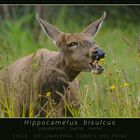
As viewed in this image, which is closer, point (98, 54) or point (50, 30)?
point (98, 54)

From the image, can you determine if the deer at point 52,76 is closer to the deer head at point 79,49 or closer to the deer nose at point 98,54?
the deer head at point 79,49

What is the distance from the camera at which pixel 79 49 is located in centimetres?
1044

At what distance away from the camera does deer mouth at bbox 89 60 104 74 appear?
10.3m

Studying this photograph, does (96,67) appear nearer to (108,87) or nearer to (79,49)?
(79,49)

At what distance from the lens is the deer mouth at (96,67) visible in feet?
33.9

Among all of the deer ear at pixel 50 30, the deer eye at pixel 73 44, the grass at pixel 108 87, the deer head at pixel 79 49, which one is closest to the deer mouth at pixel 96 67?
the deer head at pixel 79 49

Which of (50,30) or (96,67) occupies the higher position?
(50,30)

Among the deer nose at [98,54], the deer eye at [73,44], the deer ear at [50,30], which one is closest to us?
the deer nose at [98,54]

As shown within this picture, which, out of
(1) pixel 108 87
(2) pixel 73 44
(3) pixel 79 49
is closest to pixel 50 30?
(2) pixel 73 44

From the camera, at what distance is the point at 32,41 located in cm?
1322

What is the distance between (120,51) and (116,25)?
1.32 m

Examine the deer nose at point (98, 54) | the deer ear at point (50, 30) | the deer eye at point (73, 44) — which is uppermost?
the deer ear at point (50, 30)

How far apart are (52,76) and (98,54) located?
2.36ft
